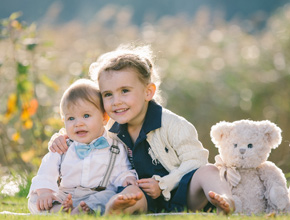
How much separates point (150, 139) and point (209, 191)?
69 cm

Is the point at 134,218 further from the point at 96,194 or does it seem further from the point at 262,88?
the point at 262,88

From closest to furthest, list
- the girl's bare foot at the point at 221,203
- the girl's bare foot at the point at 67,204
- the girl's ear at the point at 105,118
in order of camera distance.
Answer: the girl's bare foot at the point at 221,203 < the girl's bare foot at the point at 67,204 < the girl's ear at the point at 105,118

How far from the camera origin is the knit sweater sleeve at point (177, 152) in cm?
299

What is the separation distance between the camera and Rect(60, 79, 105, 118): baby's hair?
3.13 m

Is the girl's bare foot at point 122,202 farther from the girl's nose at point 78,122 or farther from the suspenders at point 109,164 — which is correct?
the girl's nose at point 78,122

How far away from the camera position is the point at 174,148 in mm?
3127

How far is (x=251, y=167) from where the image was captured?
2.97m

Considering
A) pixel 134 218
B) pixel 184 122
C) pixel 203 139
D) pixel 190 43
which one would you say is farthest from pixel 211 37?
pixel 134 218

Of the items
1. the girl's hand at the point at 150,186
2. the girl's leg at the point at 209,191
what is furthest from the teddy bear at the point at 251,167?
the girl's hand at the point at 150,186

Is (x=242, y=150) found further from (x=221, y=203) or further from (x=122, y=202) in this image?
(x=122, y=202)

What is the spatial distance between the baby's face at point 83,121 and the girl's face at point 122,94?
0.32 feet

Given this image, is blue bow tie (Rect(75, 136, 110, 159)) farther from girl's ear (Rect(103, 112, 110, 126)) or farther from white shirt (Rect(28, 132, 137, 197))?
girl's ear (Rect(103, 112, 110, 126))

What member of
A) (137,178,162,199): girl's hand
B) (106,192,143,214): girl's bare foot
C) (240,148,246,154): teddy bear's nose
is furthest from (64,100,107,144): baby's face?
(240,148,246,154): teddy bear's nose

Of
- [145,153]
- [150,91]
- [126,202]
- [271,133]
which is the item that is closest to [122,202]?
[126,202]
